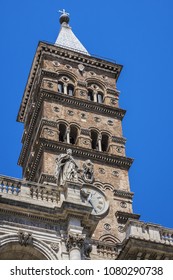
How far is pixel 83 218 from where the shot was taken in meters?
29.8

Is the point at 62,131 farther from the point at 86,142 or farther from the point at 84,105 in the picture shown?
the point at 84,105

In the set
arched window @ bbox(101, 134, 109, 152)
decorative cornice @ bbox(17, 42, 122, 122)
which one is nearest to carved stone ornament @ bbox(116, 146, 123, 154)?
arched window @ bbox(101, 134, 109, 152)

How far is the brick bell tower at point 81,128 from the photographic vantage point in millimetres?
46906

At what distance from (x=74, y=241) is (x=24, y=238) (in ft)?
6.81

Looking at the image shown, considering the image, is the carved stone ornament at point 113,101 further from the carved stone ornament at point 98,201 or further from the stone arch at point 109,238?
the stone arch at point 109,238

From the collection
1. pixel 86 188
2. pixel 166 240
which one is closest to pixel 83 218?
pixel 166 240

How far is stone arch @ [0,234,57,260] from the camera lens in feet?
93.0

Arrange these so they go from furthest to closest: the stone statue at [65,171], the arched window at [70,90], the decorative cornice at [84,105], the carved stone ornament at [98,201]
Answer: the arched window at [70,90] → the decorative cornice at [84,105] → the carved stone ornament at [98,201] → the stone statue at [65,171]

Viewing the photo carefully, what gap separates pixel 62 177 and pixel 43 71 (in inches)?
939

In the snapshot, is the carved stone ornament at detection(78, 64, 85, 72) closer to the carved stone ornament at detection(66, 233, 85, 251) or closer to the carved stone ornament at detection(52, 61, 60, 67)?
the carved stone ornament at detection(52, 61, 60, 67)

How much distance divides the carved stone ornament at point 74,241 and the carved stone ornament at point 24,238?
1576 millimetres

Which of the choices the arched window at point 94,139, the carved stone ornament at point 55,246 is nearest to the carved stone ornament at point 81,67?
the arched window at point 94,139

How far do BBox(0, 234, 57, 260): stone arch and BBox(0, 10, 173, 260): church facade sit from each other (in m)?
0.04
